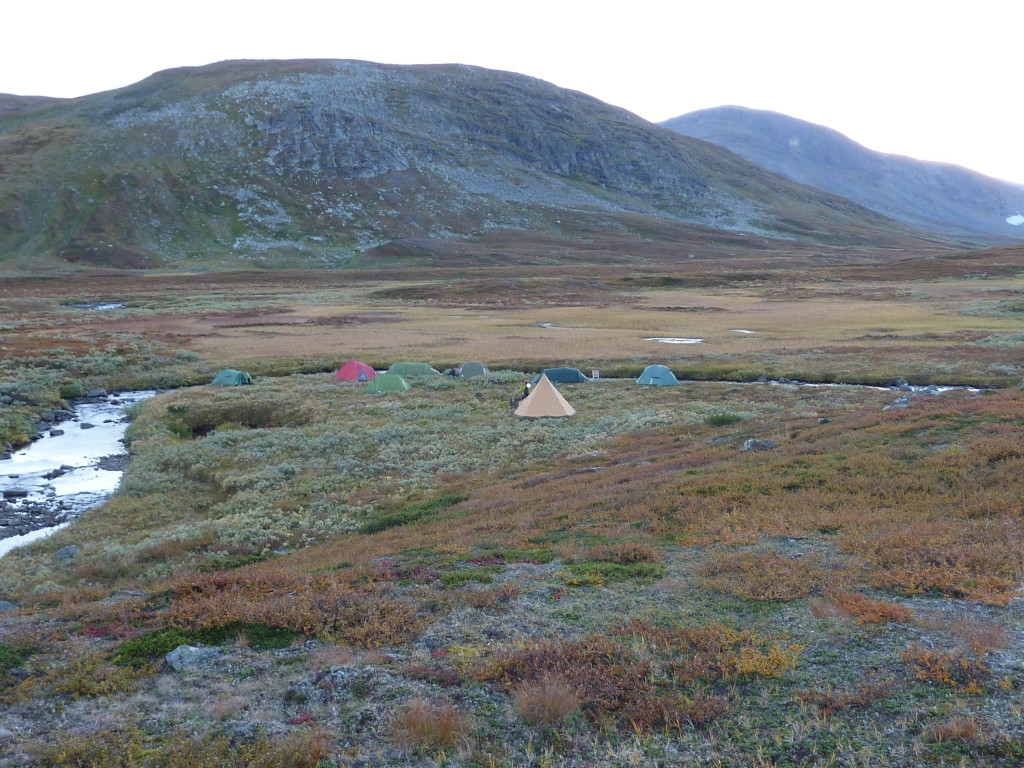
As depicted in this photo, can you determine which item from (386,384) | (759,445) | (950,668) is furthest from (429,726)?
(386,384)

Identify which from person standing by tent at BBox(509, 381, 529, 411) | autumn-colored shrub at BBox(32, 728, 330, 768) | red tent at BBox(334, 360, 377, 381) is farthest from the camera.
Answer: red tent at BBox(334, 360, 377, 381)

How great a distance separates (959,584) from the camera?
1080cm

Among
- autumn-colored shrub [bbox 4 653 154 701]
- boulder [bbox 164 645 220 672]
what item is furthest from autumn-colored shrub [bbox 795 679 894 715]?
autumn-colored shrub [bbox 4 653 154 701]

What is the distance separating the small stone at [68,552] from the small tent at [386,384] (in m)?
22.3

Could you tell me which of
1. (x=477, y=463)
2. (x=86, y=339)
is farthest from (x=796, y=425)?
(x=86, y=339)

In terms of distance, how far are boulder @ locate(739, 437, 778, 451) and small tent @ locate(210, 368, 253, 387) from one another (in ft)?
106

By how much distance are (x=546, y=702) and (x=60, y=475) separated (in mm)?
26538

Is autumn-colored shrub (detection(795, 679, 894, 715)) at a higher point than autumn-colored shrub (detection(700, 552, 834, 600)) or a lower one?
higher

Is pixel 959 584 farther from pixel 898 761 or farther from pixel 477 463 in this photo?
pixel 477 463

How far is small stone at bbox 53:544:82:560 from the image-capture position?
61.4ft

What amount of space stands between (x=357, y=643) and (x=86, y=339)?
2355 inches

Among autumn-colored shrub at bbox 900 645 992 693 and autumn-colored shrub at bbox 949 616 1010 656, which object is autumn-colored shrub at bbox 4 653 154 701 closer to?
autumn-colored shrub at bbox 900 645 992 693

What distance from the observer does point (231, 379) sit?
43938 millimetres

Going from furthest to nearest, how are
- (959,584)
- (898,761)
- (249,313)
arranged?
(249,313) → (959,584) → (898,761)
